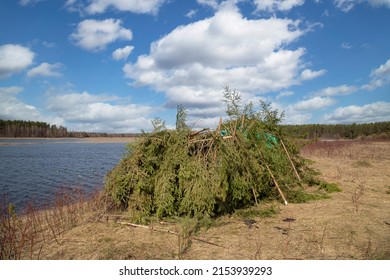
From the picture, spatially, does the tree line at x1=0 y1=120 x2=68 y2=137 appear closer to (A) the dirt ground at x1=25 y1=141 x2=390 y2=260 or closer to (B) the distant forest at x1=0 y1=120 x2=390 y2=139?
(B) the distant forest at x1=0 y1=120 x2=390 y2=139

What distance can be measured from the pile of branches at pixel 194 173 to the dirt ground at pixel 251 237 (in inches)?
18.0

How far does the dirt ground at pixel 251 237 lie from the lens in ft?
16.0

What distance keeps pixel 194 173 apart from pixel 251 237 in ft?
6.47

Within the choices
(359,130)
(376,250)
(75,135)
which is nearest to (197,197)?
(376,250)

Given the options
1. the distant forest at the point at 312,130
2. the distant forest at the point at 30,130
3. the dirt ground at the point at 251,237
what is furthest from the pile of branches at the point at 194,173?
the distant forest at the point at 30,130

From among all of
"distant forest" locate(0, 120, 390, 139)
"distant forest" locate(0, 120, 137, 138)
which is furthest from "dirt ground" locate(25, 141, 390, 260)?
"distant forest" locate(0, 120, 137, 138)

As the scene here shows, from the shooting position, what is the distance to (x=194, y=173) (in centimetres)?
677

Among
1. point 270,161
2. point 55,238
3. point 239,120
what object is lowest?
point 55,238

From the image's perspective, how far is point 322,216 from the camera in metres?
6.77

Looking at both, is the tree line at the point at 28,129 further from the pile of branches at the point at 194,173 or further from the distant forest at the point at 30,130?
the pile of branches at the point at 194,173

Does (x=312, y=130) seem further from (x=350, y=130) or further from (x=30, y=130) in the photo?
(x=30, y=130)

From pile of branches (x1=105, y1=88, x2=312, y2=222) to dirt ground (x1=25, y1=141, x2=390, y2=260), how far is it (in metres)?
0.46

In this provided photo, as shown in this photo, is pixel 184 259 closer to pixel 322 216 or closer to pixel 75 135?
pixel 322 216
